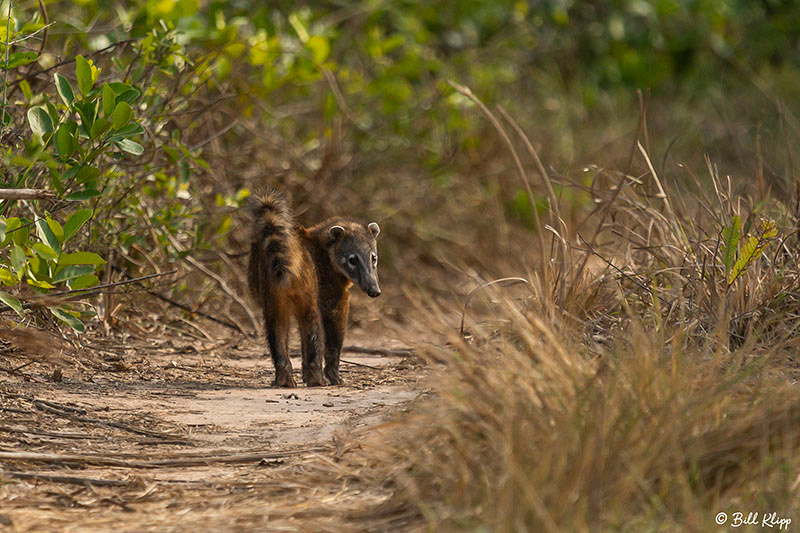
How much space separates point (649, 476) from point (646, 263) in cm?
282

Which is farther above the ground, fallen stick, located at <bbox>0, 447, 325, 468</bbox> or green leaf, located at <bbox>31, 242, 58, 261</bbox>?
green leaf, located at <bbox>31, 242, 58, 261</bbox>

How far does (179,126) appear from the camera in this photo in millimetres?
7824

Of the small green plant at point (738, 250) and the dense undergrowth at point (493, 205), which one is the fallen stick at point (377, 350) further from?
the small green plant at point (738, 250)

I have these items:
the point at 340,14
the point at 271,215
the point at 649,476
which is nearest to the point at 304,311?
the point at 271,215

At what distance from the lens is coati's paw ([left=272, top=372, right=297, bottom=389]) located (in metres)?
6.02

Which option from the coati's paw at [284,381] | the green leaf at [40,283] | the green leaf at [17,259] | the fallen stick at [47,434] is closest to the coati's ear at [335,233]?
the coati's paw at [284,381]

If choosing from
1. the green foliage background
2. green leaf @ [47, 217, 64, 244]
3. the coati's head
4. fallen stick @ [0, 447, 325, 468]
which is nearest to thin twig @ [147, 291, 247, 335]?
the green foliage background

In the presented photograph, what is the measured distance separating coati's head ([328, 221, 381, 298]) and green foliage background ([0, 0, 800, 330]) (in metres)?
0.82

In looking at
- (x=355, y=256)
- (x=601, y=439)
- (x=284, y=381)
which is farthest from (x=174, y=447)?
(x=355, y=256)

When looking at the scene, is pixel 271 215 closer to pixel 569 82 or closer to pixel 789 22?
pixel 569 82

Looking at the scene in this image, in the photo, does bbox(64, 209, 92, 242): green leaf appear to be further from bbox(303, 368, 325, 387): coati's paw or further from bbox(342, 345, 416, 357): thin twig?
bbox(342, 345, 416, 357): thin twig

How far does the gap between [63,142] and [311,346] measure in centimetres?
229

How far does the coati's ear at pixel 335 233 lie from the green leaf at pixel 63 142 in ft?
8.49

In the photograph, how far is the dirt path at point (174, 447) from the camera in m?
3.49
